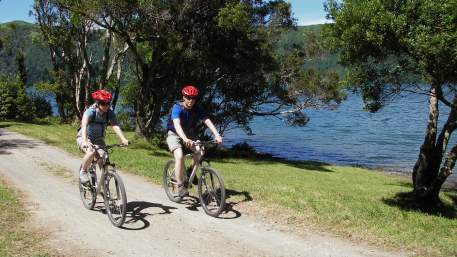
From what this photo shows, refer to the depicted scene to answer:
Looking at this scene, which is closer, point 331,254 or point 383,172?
point 331,254

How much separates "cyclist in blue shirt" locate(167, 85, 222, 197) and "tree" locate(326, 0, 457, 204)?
5353mm

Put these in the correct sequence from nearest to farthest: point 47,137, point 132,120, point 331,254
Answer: point 331,254 < point 47,137 < point 132,120

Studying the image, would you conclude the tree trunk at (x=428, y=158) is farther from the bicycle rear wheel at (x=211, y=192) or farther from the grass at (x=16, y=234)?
the grass at (x=16, y=234)

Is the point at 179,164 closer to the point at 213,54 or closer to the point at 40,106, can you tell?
the point at 213,54

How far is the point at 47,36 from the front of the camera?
35.3 meters

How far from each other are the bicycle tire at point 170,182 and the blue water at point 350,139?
23.8 metres

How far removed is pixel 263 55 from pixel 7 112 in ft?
72.5

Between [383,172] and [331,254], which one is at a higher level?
[331,254]

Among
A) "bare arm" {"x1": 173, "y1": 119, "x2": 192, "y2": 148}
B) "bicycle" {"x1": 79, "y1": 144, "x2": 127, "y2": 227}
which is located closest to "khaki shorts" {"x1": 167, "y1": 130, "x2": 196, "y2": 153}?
"bare arm" {"x1": 173, "y1": 119, "x2": 192, "y2": 148}

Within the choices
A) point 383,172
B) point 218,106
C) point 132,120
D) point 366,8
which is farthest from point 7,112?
point 366,8

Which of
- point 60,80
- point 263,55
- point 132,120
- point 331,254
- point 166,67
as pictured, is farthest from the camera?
point 132,120

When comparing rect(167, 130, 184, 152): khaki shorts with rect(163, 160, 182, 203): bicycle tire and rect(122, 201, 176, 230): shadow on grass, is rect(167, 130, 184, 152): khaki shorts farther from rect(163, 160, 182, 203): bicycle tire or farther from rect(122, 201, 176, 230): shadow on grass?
rect(122, 201, 176, 230): shadow on grass

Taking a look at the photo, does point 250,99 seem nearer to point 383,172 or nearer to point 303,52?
point 303,52

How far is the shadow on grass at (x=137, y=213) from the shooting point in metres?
8.42
